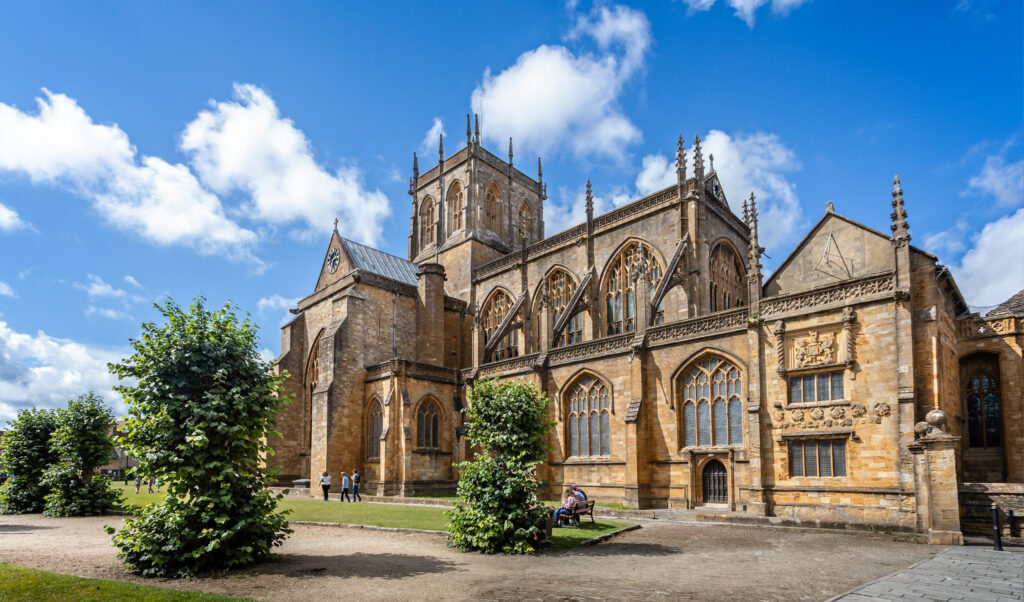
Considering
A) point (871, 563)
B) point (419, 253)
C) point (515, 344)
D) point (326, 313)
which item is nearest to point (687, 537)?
point (871, 563)

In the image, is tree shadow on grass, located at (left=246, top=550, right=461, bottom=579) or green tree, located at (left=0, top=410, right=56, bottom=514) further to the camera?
green tree, located at (left=0, top=410, right=56, bottom=514)

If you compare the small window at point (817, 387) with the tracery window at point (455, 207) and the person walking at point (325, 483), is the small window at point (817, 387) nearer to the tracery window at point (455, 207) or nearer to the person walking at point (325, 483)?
the person walking at point (325, 483)

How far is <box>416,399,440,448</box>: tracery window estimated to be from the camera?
31688mm

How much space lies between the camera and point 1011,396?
846 inches

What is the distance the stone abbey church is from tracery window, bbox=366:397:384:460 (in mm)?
110

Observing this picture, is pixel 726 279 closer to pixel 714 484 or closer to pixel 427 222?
pixel 714 484

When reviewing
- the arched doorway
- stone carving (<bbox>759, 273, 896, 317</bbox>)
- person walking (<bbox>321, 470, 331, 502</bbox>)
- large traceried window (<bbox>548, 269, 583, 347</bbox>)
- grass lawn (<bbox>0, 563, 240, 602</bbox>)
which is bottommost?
person walking (<bbox>321, 470, 331, 502</bbox>)

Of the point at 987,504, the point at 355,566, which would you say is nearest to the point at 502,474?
the point at 355,566

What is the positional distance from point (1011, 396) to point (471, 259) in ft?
94.1

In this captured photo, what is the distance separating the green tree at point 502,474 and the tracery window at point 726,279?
17556 millimetres

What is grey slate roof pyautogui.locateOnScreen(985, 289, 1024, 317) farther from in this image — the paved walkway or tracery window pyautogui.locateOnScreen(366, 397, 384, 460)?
tracery window pyautogui.locateOnScreen(366, 397, 384, 460)

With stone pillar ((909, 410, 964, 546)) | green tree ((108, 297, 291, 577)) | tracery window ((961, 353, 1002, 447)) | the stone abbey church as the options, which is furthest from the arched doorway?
green tree ((108, 297, 291, 577))

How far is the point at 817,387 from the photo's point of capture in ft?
63.1

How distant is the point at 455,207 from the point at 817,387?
3349 cm
